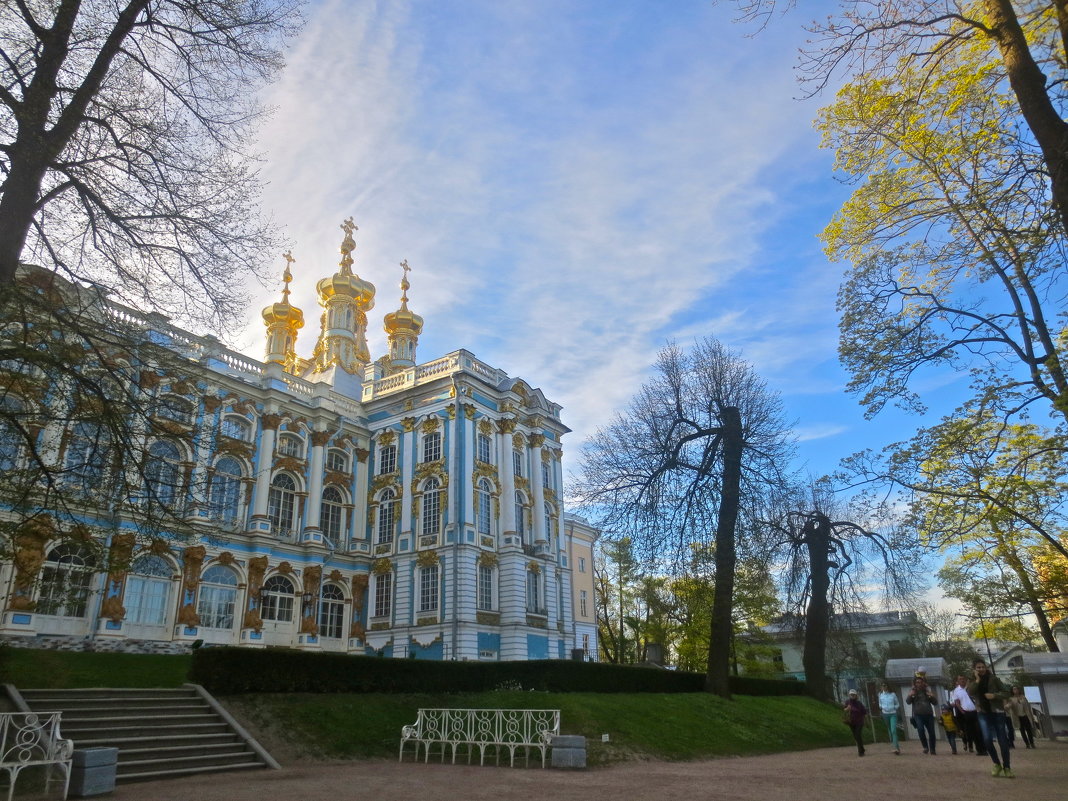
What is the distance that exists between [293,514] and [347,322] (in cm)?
1401

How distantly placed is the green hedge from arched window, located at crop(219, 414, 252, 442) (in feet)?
51.5

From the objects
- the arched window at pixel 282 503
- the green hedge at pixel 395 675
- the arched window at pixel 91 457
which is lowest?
the green hedge at pixel 395 675

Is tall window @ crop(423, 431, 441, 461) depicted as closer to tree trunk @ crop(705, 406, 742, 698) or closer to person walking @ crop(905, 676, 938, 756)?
tree trunk @ crop(705, 406, 742, 698)

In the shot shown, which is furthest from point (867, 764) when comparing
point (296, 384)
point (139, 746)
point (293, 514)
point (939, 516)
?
point (296, 384)

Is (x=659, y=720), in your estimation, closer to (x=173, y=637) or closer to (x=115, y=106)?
(x=115, y=106)

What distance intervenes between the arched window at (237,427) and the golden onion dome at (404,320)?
49.5 ft

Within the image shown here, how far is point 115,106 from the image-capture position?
984cm

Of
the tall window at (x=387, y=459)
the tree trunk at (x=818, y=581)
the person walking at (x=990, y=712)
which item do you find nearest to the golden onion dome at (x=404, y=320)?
the tall window at (x=387, y=459)

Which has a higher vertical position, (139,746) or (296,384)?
(296,384)

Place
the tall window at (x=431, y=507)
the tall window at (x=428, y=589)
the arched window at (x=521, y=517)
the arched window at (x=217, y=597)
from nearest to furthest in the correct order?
the arched window at (x=217, y=597), the tall window at (x=428, y=589), the tall window at (x=431, y=507), the arched window at (x=521, y=517)

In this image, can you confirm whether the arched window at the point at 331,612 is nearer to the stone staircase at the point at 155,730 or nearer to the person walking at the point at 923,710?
the stone staircase at the point at 155,730

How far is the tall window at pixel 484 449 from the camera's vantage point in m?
33.0

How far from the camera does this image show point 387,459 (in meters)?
34.4

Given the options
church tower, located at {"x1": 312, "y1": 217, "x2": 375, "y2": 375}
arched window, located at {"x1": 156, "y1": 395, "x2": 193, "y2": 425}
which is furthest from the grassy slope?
church tower, located at {"x1": 312, "y1": 217, "x2": 375, "y2": 375}
